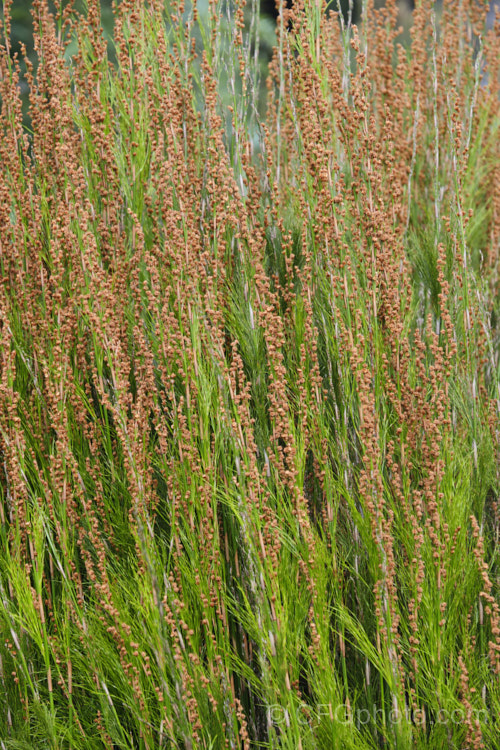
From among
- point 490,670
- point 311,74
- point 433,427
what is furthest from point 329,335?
point 490,670

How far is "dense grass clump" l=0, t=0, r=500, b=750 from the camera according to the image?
1.49 m

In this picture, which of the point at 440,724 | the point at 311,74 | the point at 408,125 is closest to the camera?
the point at 440,724

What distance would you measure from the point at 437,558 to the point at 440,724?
1.14ft

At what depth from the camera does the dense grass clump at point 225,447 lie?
58.7 inches

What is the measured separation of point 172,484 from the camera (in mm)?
1595

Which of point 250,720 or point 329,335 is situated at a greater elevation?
point 329,335

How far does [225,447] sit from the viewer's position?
1.73m

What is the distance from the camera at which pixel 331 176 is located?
1.92 metres

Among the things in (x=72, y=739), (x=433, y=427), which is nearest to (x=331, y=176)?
(x=433, y=427)

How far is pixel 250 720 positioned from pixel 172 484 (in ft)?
2.09

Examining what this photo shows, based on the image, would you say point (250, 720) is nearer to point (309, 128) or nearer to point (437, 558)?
point (437, 558)

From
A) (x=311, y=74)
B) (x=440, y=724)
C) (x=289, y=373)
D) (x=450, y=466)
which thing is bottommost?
(x=440, y=724)

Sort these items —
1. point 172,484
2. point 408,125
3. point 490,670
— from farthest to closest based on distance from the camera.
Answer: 1. point 408,125
2. point 490,670
3. point 172,484

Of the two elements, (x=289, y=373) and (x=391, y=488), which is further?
(x=289, y=373)
